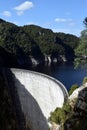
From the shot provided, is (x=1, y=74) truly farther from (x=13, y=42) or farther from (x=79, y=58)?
(x=13, y=42)

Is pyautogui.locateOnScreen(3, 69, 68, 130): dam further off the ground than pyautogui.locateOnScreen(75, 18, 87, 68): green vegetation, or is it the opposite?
pyautogui.locateOnScreen(75, 18, 87, 68): green vegetation

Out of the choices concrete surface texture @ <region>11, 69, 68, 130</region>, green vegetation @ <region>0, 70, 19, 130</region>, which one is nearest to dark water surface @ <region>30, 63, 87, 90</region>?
green vegetation @ <region>0, 70, 19, 130</region>

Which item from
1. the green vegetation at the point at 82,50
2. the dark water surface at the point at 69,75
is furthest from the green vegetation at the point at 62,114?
the dark water surface at the point at 69,75

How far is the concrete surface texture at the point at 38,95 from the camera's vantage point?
148ft

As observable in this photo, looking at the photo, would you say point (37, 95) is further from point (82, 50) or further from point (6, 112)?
point (82, 50)

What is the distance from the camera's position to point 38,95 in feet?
A: 168

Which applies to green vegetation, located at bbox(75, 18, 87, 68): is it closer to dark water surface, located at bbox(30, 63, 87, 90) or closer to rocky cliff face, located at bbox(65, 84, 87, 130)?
rocky cliff face, located at bbox(65, 84, 87, 130)

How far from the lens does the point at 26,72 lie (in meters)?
56.8

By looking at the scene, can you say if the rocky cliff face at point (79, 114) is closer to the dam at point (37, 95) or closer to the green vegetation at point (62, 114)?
the green vegetation at point (62, 114)

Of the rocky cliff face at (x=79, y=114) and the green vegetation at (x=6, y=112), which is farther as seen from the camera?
the green vegetation at (x=6, y=112)

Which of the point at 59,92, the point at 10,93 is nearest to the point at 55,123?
the point at 59,92

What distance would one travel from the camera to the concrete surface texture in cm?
4519

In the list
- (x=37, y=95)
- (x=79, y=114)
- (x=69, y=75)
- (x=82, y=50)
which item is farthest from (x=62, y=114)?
(x=69, y=75)

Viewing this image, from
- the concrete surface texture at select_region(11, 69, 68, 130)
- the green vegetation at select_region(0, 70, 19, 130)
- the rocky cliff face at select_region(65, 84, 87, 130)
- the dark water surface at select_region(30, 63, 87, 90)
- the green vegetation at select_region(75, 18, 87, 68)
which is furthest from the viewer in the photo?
the dark water surface at select_region(30, 63, 87, 90)
